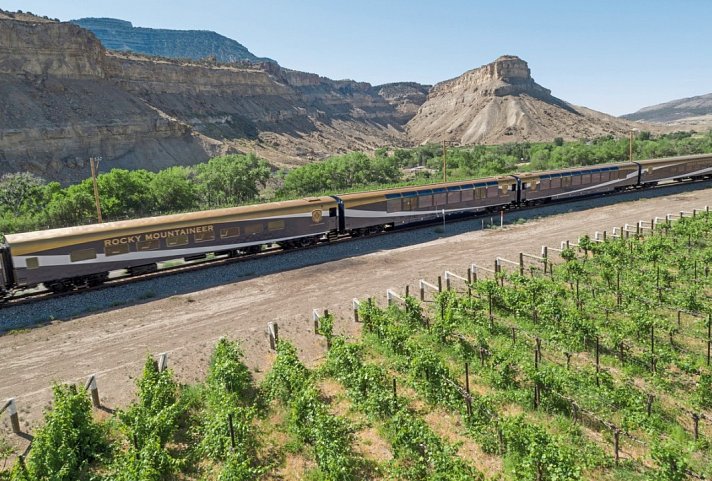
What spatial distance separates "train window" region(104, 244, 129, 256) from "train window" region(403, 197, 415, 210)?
20.4 metres

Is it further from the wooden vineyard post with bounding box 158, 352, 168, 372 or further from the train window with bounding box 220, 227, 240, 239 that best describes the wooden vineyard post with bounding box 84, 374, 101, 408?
the train window with bounding box 220, 227, 240, 239

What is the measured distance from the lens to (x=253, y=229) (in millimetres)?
30562

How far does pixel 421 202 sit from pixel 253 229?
47.2 ft

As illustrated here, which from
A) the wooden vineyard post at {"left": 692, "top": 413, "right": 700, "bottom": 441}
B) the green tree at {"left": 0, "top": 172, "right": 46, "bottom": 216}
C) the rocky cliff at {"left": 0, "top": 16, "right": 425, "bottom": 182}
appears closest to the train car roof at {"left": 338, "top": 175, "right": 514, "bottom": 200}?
the wooden vineyard post at {"left": 692, "top": 413, "right": 700, "bottom": 441}

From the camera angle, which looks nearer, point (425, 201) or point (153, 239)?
point (153, 239)

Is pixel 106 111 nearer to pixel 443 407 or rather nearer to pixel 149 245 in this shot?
pixel 149 245

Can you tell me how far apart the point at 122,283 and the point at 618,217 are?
39304 mm

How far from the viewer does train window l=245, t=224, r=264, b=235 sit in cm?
3039

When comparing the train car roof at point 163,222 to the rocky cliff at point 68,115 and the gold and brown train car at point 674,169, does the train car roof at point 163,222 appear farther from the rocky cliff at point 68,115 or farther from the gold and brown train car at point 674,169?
the rocky cliff at point 68,115

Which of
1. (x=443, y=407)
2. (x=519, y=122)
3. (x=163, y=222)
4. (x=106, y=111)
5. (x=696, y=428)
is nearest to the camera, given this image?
(x=696, y=428)

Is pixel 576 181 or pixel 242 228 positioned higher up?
pixel 576 181

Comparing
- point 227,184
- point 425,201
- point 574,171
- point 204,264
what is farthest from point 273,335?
point 227,184

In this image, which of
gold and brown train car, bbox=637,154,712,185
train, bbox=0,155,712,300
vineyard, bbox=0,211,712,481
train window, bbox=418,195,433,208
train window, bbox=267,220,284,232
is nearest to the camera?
vineyard, bbox=0,211,712,481

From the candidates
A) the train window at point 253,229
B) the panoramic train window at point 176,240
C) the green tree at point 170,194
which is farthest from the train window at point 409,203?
the green tree at point 170,194
